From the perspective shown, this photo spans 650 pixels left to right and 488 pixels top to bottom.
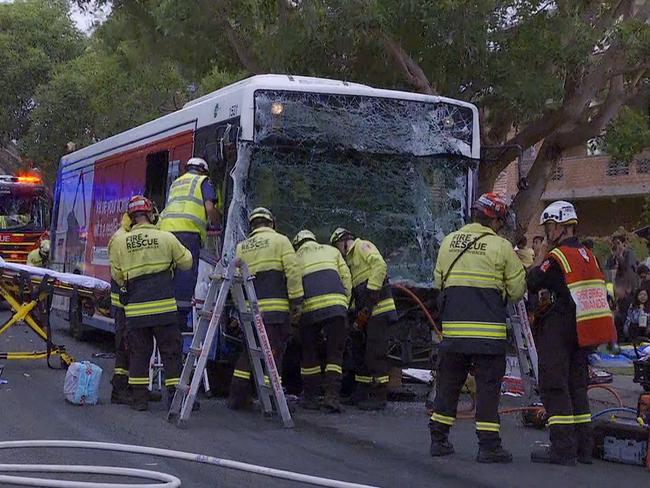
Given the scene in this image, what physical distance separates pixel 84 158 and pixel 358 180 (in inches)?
265

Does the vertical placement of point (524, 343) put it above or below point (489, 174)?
below

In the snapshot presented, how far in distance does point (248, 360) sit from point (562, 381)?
306 cm

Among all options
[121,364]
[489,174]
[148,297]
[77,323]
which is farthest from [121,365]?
[489,174]

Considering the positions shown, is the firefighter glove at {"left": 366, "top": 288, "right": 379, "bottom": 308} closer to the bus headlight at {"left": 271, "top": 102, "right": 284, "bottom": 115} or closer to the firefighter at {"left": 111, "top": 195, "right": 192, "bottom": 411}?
the firefighter at {"left": 111, "top": 195, "right": 192, "bottom": 411}

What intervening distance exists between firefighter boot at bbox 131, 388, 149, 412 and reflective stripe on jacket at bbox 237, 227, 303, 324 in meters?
1.24

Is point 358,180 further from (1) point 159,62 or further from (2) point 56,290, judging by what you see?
(1) point 159,62

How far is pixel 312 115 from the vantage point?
10.6 metres

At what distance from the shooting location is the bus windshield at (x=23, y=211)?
24.1 meters

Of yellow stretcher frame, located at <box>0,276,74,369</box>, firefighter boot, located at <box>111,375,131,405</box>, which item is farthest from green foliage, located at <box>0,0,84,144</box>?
firefighter boot, located at <box>111,375,131,405</box>

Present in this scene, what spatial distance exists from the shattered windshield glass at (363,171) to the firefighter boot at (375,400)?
1126 mm

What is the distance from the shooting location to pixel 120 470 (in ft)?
22.4

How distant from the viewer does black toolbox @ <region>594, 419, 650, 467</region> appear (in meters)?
8.10

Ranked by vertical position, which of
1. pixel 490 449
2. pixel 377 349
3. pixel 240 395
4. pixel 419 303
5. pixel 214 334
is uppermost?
pixel 419 303

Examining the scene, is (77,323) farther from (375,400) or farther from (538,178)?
(538,178)
